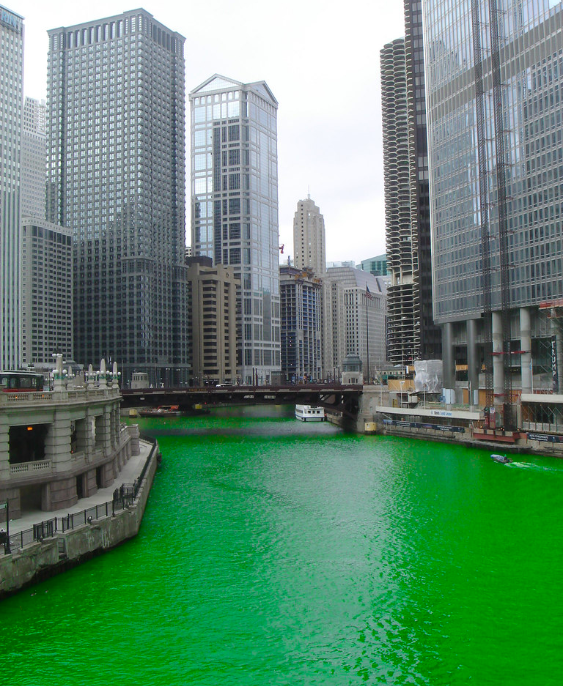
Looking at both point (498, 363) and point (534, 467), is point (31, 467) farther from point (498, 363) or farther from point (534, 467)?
point (498, 363)

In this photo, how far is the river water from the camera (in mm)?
28156

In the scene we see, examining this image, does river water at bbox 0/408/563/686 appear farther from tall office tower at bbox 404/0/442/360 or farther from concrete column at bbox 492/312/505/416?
tall office tower at bbox 404/0/442/360

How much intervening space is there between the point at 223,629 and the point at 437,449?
217 feet

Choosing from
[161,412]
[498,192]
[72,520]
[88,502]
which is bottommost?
[161,412]

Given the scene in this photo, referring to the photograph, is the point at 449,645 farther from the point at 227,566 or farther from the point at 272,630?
the point at 227,566

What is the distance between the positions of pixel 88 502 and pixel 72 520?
7.37 meters

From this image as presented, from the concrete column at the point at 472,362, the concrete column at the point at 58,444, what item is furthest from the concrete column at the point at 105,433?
the concrete column at the point at 472,362

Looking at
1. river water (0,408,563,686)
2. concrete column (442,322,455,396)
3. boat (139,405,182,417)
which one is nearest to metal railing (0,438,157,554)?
river water (0,408,563,686)

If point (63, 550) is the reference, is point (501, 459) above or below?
below

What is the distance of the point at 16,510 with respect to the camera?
131ft

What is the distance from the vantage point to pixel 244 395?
5010 inches

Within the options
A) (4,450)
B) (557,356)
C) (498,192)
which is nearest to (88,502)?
(4,450)

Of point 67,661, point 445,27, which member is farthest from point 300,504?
point 445,27

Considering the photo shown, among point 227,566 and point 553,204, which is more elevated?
point 553,204
